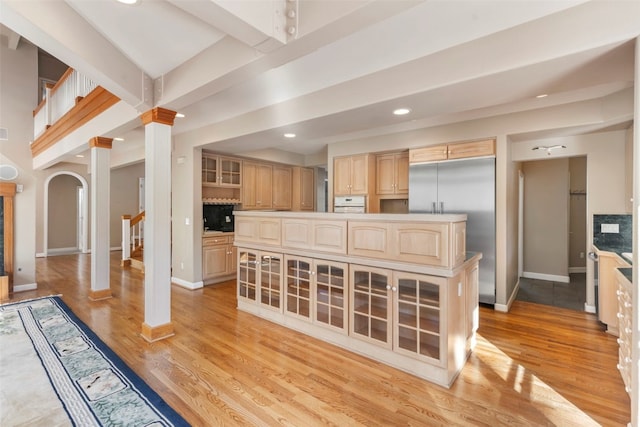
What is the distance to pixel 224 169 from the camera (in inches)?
225

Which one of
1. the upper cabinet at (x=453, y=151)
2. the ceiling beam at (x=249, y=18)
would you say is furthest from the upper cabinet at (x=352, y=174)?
A: the ceiling beam at (x=249, y=18)

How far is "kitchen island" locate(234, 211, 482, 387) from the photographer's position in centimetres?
A: 244

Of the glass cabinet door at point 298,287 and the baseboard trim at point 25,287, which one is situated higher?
the glass cabinet door at point 298,287

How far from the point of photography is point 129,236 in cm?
723

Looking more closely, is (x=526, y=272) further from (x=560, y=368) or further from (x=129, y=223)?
(x=129, y=223)

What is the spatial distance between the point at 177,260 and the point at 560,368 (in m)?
5.44

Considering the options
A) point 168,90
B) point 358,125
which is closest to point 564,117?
point 358,125

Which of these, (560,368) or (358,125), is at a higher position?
(358,125)

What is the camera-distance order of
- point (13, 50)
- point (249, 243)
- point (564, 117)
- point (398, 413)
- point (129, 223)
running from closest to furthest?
point (398, 413) < point (564, 117) < point (249, 243) < point (13, 50) < point (129, 223)

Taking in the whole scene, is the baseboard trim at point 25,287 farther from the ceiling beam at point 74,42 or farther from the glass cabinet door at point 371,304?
the glass cabinet door at point 371,304

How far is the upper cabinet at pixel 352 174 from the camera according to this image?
17.2 ft

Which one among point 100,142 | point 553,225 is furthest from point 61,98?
point 553,225

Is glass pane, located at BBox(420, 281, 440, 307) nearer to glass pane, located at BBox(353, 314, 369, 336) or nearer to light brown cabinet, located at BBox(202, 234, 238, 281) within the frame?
glass pane, located at BBox(353, 314, 369, 336)

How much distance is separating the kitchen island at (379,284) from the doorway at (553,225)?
3.82 metres
